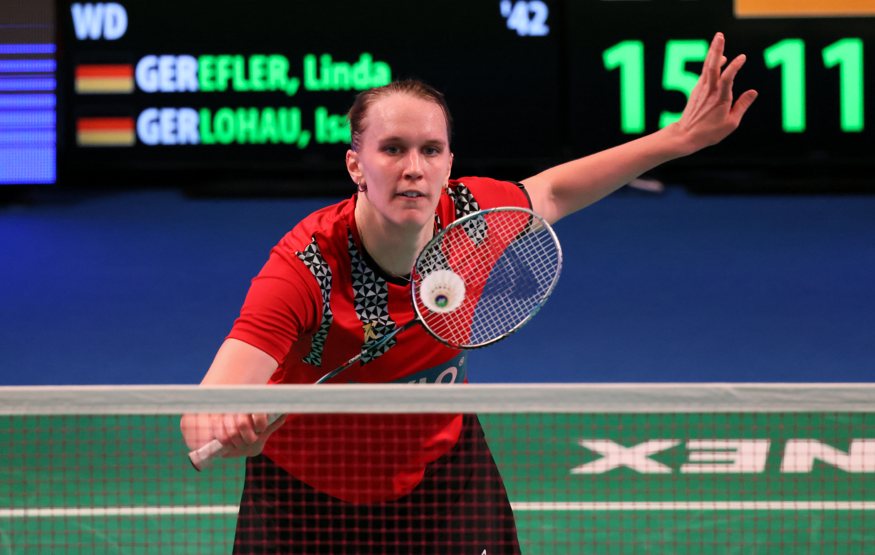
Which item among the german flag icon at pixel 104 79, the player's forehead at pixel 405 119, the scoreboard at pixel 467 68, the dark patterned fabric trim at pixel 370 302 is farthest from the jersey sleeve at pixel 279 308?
the german flag icon at pixel 104 79

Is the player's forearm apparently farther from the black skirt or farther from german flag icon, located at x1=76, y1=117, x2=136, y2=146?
german flag icon, located at x1=76, y1=117, x2=136, y2=146

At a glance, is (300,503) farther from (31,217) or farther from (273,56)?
(31,217)

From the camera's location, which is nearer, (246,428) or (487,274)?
(246,428)

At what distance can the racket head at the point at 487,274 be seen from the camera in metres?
2.85

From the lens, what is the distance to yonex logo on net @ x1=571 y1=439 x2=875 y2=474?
5176 mm

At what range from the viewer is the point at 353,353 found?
114 inches

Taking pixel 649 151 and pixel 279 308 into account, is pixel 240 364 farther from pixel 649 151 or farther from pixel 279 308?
pixel 649 151

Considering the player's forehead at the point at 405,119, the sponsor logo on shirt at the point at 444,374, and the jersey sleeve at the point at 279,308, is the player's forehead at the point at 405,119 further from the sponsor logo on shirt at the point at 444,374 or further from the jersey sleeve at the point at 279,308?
the sponsor logo on shirt at the point at 444,374

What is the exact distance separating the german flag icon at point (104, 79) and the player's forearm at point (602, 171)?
505cm

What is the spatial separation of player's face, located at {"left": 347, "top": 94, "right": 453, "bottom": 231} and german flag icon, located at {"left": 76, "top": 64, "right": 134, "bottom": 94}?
17.2 feet

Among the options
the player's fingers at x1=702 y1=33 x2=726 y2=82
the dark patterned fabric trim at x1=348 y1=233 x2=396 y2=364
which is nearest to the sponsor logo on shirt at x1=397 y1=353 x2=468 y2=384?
the dark patterned fabric trim at x1=348 y1=233 x2=396 y2=364

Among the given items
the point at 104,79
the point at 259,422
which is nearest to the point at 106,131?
the point at 104,79

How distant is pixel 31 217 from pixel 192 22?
185 cm

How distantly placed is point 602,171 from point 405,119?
0.61 meters
